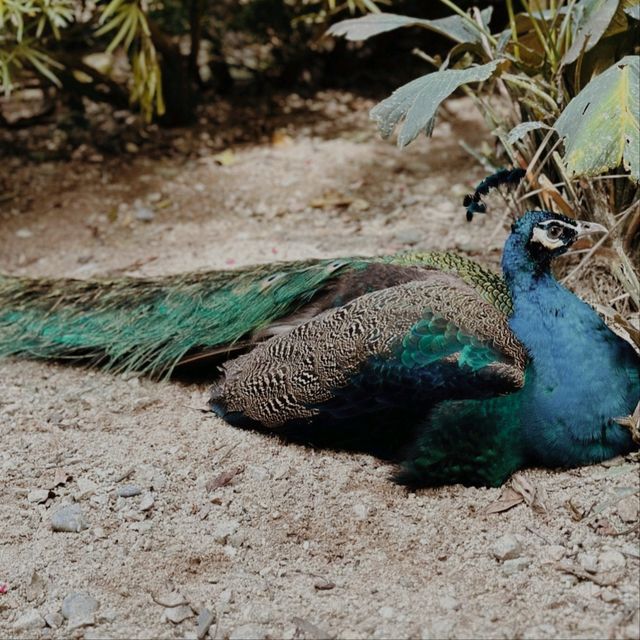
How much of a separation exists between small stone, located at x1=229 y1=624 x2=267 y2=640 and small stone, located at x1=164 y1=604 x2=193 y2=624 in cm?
12

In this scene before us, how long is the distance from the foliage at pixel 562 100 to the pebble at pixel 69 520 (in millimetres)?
1235

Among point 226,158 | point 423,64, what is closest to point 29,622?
point 226,158

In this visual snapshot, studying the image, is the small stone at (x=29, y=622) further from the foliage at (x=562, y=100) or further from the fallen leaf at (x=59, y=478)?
the foliage at (x=562, y=100)

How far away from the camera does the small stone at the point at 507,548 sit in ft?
6.84

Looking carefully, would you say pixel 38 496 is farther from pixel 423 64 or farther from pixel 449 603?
pixel 423 64

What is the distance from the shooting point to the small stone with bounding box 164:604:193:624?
1979 millimetres

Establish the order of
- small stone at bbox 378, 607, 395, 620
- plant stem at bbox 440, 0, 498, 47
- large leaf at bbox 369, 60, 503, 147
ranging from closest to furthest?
small stone at bbox 378, 607, 395, 620
large leaf at bbox 369, 60, 503, 147
plant stem at bbox 440, 0, 498, 47

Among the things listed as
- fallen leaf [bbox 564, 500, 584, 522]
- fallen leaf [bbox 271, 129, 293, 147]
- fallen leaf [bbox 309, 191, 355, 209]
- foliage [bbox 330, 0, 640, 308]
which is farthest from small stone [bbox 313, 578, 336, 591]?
fallen leaf [bbox 271, 129, 293, 147]

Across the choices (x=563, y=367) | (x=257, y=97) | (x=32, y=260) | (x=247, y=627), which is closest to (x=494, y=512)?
(x=563, y=367)

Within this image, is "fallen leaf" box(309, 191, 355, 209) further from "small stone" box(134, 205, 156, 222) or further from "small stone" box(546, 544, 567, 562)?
"small stone" box(546, 544, 567, 562)

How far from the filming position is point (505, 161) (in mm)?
3426

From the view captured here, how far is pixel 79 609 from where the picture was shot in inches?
79.1

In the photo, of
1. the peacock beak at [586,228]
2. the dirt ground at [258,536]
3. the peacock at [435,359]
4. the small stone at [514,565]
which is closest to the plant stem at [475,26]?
the peacock at [435,359]

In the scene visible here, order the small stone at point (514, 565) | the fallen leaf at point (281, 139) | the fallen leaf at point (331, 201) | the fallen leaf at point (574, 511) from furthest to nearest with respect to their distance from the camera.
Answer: the fallen leaf at point (281, 139) → the fallen leaf at point (331, 201) → the fallen leaf at point (574, 511) → the small stone at point (514, 565)
